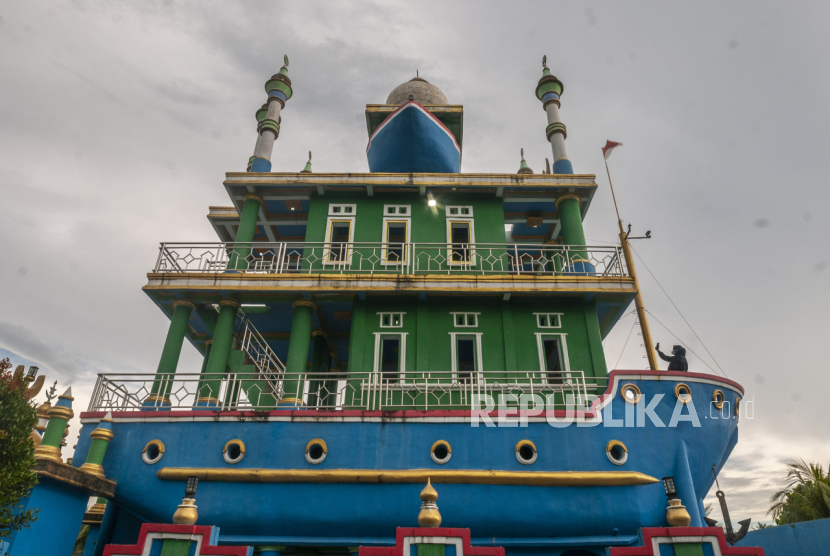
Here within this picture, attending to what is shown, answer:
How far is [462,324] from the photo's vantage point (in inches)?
554

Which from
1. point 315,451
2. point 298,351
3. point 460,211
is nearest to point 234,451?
point 315,451

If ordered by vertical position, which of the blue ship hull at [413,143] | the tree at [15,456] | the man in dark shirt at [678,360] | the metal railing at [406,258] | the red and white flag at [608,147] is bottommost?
the tree at [15,456]

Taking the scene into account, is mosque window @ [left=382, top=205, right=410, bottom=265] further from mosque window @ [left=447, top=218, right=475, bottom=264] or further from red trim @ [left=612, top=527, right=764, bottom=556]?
red trim @ [left=612, top=527, right=764, bottom=556]

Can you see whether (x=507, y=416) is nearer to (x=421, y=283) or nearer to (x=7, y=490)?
(x=421, y=283)

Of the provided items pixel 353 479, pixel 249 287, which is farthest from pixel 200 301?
pixel 353 479

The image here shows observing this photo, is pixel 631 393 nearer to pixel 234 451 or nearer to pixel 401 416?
pixel 401 416

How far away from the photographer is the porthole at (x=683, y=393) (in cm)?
1089

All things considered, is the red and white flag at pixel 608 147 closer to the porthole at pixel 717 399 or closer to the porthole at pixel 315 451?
the porthole at pixel 717 399

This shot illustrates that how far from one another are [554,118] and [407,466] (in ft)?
45.7

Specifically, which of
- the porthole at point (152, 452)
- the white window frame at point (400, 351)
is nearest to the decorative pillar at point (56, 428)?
the porthole at point (152, 452)

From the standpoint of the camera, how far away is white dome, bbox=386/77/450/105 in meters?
21.3

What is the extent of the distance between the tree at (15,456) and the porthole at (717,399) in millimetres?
13329

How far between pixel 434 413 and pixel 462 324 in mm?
4019

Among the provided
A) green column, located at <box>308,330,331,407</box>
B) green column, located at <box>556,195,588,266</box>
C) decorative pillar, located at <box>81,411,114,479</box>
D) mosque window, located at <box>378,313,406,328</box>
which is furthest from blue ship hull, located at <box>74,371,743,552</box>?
green column, located at <box>308,330,331,407</box>
